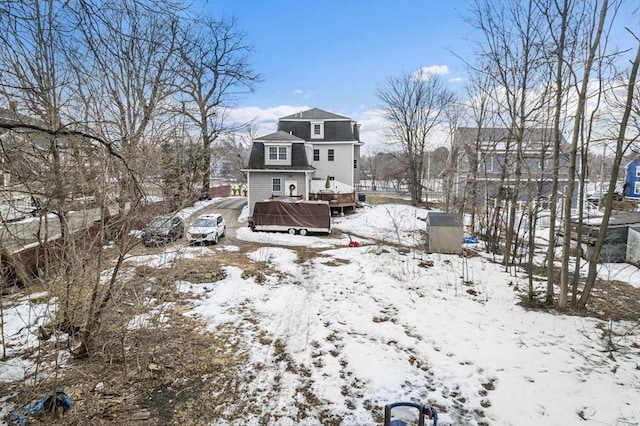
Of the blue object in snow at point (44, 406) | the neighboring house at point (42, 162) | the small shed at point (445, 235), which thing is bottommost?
the blue object in snow at point (44, 406)

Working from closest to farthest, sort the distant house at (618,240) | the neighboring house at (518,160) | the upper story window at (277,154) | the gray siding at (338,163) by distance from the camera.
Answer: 1. the neighboring house at (518,160)
2. the distant house at (618,240)
3. the upper story window at (277,154)
4. the gray siding at (338,163)

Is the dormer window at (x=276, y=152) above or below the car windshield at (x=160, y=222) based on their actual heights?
above

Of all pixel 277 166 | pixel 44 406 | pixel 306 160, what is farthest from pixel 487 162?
pixel 44 406

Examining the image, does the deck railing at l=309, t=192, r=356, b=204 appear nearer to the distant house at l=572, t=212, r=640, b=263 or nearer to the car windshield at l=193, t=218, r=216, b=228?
the car windshield at l=193, t=218, r=216, b=228

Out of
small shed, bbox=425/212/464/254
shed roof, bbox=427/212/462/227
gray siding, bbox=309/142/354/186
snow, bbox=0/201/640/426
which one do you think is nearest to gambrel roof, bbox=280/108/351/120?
gray siding, bbox=309/142/354/186

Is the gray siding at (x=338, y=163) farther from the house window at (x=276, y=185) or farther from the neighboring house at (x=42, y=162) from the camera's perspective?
the neighboring house at (x=42, y=162)

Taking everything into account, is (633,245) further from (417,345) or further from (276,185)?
(276,185)

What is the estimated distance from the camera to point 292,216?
18.0m

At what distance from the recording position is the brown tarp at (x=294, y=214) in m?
18.0

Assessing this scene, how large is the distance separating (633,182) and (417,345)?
48.4m

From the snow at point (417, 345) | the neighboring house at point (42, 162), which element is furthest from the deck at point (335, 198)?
the neighboring house at point (42, 162)

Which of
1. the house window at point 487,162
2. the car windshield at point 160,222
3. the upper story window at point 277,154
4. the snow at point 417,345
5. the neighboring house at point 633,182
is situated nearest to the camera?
the snow at point 417,345

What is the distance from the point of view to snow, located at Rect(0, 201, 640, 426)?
446 cm

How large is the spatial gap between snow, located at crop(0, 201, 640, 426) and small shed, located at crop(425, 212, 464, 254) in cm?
234
